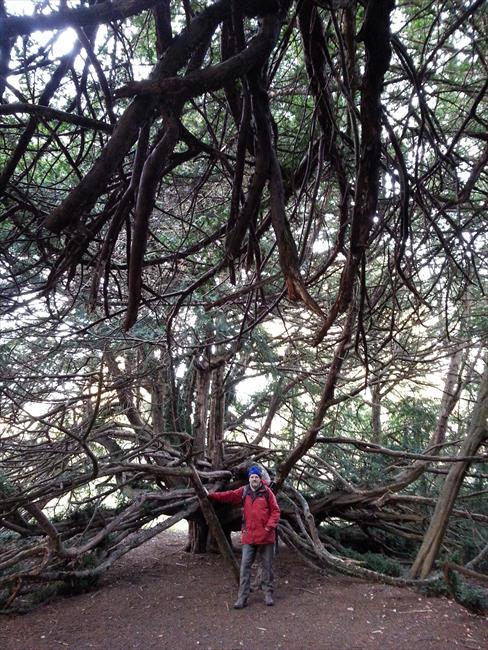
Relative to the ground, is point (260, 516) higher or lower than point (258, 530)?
higher

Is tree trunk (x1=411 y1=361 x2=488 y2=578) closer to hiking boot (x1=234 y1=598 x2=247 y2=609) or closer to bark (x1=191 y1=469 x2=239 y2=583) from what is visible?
hiking boot (x1=234 y1=598 x2=247 y2=609)

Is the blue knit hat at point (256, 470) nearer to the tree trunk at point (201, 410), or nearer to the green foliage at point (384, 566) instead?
the green foliage at point (384, 566)

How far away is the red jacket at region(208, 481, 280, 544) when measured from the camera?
17.4ft

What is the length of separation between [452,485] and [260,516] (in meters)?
2.04

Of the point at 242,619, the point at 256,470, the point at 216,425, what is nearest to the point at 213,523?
the point at 256,470

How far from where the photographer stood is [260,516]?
540 cm

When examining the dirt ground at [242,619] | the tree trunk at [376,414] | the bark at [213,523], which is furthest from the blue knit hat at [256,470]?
the tree trunk at [376,414]

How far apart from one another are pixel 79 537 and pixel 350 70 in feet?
18.9

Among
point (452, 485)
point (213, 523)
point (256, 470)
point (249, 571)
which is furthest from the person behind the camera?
point (256, 470)

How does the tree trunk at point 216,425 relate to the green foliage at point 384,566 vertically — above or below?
above

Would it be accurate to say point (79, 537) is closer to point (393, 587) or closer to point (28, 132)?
point (393, 587)

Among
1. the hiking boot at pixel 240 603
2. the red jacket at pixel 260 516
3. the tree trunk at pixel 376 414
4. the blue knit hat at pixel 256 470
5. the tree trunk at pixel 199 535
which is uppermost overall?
the tree trunk at pixel 376 414

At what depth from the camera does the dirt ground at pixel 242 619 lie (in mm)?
3857

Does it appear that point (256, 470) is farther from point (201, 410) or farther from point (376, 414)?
point (376, 414)
